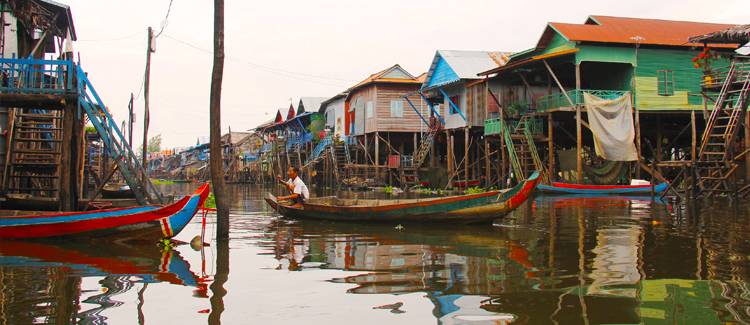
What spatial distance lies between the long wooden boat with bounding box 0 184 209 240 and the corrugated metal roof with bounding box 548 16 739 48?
1666 centimetres

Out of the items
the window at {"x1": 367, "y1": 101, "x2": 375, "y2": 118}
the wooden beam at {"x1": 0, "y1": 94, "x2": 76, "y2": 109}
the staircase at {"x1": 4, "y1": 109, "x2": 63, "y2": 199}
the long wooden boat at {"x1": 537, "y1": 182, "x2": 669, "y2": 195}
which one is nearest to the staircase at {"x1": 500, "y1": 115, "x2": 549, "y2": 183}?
the long wooden boat at {"x1": 537, "y1": 182, "x2": 669, "y2": 195}

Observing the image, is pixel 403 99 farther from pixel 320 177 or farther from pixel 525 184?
pixel 525 184

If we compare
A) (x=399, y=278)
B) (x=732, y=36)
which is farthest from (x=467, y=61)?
(x=399, y=278)

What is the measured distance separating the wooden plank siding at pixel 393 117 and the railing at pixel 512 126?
736cm

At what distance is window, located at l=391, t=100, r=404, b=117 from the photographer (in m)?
33.0

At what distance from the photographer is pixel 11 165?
1302 centimetres

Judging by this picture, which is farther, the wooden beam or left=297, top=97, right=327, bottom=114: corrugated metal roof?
left=297, top=97, right=327, bottom=114: corrugated metal roof

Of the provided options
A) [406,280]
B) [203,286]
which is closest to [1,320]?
[203,286]

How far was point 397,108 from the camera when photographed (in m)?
33.1

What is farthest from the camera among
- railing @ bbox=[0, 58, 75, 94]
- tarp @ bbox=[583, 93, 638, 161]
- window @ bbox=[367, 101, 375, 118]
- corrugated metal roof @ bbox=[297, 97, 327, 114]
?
corrugated metal roof @ bbox=[297, 97, 327, 114]

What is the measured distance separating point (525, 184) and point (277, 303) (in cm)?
674

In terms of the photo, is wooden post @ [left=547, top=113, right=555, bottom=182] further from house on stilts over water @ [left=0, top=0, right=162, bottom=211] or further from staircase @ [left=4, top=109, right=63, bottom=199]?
staircase @ [left=4, top=109, right=63, bottom=199]

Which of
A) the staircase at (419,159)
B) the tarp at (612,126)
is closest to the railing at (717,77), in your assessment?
the tarp at (612,126)

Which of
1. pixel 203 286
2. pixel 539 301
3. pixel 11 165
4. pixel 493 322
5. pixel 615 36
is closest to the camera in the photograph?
pixel 493 322
